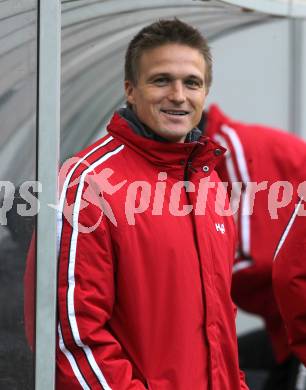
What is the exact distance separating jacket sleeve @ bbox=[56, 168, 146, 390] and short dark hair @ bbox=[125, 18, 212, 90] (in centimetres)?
42

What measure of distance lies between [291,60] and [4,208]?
2.73 meters

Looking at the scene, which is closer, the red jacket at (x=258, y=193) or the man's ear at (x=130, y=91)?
the man's ear at (x=130, y=91)

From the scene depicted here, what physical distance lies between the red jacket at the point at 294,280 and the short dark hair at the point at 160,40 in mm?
502

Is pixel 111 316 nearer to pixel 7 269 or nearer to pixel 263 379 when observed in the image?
pixel 7 269

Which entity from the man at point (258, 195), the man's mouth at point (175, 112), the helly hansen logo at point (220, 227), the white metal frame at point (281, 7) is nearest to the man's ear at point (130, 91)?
the man's mouth at point (175, 112)

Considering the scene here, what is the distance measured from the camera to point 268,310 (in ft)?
14.0

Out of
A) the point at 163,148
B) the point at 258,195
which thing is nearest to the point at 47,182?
the point at 163,148

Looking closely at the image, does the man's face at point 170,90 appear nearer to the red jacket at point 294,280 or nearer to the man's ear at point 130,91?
the man's ear at point 130,91

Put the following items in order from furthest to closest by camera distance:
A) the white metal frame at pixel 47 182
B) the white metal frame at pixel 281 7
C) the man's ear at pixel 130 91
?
the white metal frame at pixel 281 7, the man's ear at pixel 130 91, the white metal frame at pixel 47 182

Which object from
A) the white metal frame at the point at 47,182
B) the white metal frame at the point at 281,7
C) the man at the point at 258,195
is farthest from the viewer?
the man at the point at 258,195

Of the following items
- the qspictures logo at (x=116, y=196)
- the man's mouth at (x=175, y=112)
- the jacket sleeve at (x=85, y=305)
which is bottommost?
the jacket sleeve at (x=85, y=305)

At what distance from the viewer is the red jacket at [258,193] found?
13.6ft

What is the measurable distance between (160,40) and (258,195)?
1589 mm

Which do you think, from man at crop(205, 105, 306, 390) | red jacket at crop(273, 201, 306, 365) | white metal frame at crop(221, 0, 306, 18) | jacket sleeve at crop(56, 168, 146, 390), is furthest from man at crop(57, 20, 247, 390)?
man at crop(205, 105, 306, 390)
